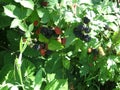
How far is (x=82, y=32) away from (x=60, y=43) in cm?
19

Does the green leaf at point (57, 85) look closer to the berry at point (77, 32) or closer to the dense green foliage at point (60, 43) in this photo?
the dense green foliage at point (60, 43)

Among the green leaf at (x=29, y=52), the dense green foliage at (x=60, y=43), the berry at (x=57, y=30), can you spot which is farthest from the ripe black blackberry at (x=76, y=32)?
the green leaf at (x=29, y=52)

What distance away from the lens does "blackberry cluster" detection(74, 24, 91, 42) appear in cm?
173

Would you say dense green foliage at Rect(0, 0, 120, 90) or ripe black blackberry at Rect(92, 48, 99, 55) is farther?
ripe black blackberry at Rect(92, 48, 99, 55)

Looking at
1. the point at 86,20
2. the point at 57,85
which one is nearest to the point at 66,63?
the point at 57,85

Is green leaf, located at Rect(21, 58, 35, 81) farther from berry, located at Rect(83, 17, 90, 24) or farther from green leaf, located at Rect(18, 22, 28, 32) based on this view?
berry, located at Rect(83, 17, 90, 24)

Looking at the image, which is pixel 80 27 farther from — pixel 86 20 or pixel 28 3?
pixel 28 3

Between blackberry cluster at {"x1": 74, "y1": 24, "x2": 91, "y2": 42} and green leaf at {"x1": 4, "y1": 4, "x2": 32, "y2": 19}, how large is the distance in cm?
25

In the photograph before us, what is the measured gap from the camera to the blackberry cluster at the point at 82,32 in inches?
68.0

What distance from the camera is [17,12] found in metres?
1.75

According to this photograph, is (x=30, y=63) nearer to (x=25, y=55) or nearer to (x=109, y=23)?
(x=25, y=55)

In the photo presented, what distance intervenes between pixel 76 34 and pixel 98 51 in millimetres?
271

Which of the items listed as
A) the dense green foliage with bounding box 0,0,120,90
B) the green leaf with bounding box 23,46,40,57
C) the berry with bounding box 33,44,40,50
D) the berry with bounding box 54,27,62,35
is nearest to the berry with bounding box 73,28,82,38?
the dense green foliage with bounding box 0,0,120,90

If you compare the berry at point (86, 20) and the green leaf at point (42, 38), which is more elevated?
the berry at point (86, 20)
